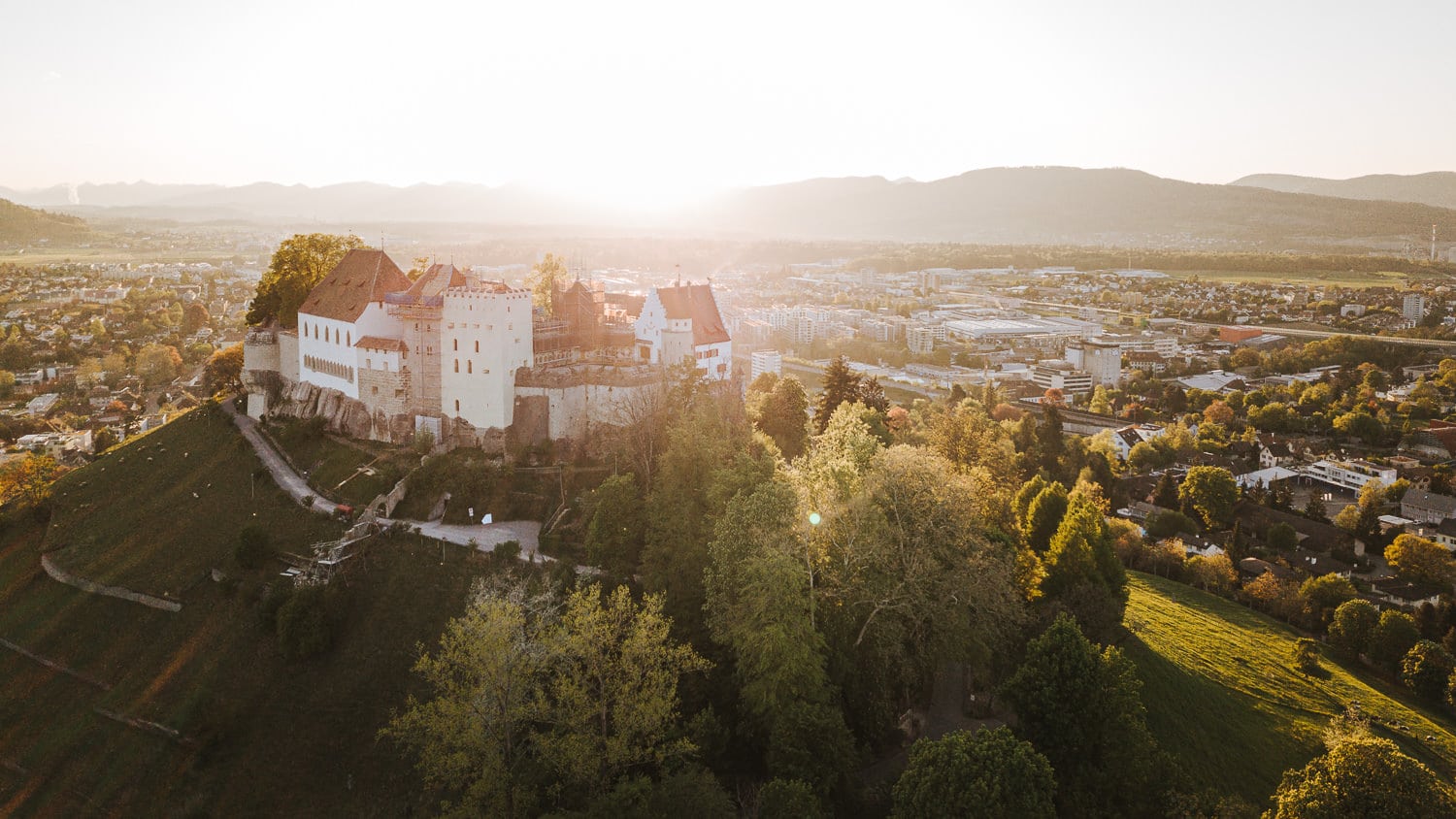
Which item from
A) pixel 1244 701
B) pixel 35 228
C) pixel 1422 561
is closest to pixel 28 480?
pixel 1244 701

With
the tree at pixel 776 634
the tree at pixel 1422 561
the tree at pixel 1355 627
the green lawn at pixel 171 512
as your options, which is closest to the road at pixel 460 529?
the green lawn at pixel 171 512

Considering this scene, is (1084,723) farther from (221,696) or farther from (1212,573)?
(221,696)

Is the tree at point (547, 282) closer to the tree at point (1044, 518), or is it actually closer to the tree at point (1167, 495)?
the tree at point (1044, 518)

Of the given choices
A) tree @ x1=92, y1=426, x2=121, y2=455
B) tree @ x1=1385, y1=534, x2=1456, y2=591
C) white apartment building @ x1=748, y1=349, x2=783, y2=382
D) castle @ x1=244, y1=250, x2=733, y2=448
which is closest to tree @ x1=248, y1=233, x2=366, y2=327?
castle @ x1=244, y1=250, x2=733, y2=448

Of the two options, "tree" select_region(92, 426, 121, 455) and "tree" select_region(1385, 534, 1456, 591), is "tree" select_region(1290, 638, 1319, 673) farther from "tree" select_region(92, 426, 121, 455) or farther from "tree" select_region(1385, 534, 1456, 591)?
"tree" select_region(92, 426, 121, 455)

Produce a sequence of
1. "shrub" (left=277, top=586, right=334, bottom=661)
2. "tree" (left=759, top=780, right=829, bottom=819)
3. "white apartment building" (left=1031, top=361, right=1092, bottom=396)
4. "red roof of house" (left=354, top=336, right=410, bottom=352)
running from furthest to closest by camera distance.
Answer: "white apartment building" (left=1031, top=361, right=1092, bottom=396), "red roof of house" (left=354, top=336, right=410, bottom=352), "shrub" (left=277, top=586, right=334, bottom=661), "tree" (left=759, top=780, right=829, bottom=819)
